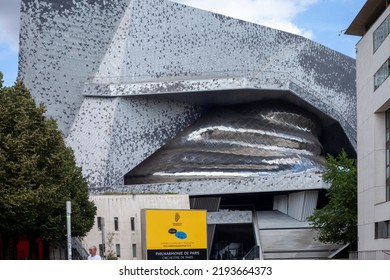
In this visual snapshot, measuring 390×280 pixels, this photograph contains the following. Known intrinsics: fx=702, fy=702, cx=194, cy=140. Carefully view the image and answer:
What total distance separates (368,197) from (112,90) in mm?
27875

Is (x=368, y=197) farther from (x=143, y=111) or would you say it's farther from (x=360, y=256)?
(x=143, y=111)

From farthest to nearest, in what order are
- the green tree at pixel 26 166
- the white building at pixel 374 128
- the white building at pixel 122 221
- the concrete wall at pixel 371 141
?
the white building at pixel 122 221 → the concrete wall at pixel 371 141 → the white building at pixel 374 128 → the green tree at pixel 26 166

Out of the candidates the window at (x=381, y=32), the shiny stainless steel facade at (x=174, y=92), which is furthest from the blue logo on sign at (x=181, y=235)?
the shiny stainless steel facade at (x=174, y=92)

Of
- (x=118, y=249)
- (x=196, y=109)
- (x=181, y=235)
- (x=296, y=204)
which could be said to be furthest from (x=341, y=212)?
(x=196, y=109)

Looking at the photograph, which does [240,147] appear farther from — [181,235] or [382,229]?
[382,229]

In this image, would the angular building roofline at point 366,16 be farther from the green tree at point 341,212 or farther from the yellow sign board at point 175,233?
the yellow sign board at point 175,233

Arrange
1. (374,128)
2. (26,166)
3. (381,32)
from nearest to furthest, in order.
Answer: (26,166) → (381,32) → (374,128)

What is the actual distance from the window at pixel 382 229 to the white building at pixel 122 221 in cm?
1855

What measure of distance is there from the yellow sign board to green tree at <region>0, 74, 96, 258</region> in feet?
17.4

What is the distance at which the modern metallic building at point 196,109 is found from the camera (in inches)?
2271

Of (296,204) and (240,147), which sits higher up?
(240,147)

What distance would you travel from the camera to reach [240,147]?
63250 millimetres

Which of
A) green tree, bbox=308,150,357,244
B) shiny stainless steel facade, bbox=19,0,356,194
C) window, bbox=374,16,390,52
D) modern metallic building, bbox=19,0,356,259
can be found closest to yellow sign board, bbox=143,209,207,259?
Result: green tree, bbox=308,150,357,244

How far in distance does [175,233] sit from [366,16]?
16118mm
